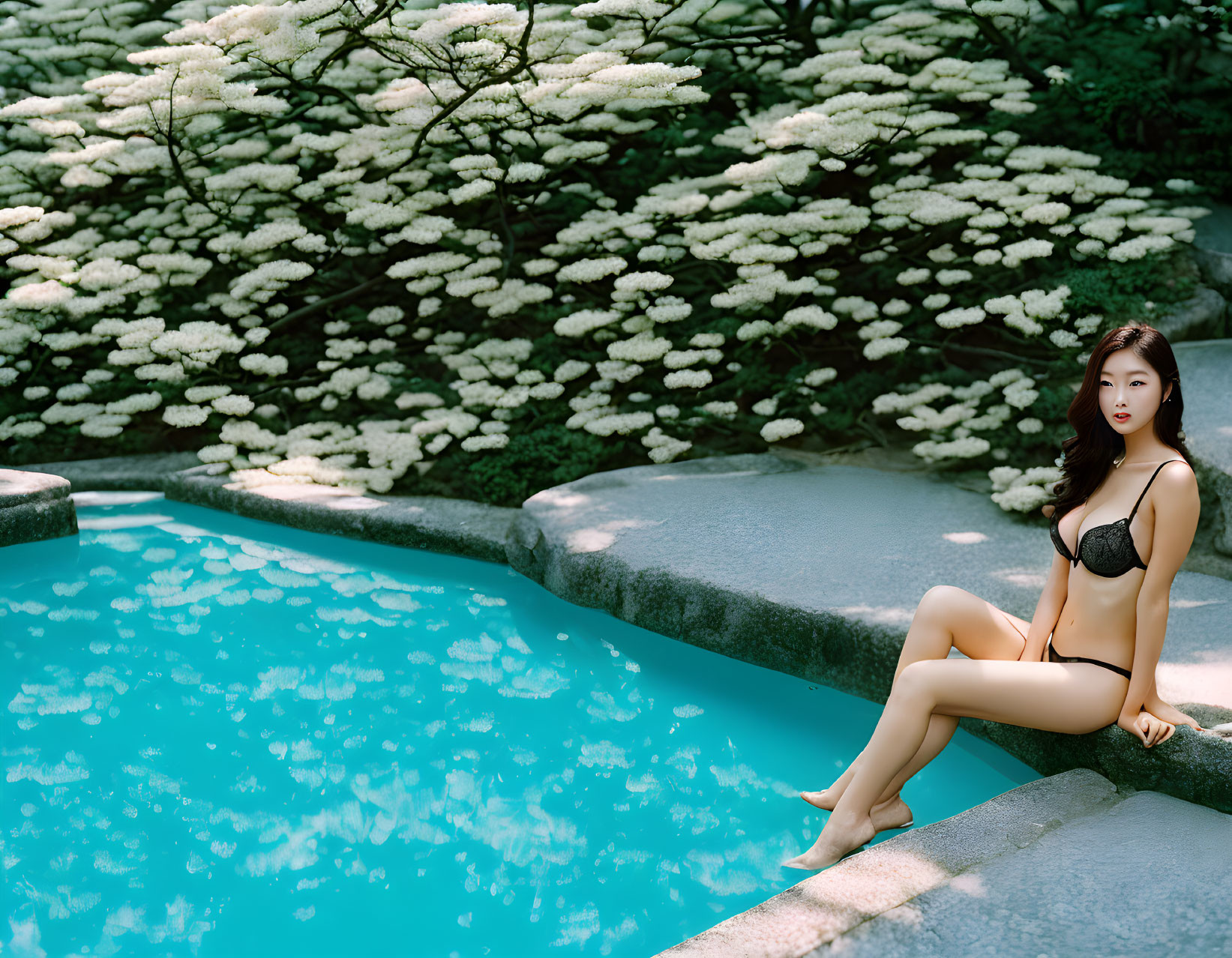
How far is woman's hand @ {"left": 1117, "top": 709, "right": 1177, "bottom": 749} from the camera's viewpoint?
2371mm

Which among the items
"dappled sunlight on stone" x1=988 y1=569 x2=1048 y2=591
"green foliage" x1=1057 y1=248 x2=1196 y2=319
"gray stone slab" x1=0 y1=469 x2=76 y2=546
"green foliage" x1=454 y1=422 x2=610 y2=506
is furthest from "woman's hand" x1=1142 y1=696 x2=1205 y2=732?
"gray stone slab" x1=0 y1=469 x2=76 y2=546

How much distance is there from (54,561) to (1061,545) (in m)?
5.28

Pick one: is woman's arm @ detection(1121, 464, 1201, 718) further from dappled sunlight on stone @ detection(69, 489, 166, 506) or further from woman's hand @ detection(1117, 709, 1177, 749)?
dappled sunlight on stone @ detection(69, 489, 166, 506)

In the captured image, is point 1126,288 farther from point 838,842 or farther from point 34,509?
point 34,509

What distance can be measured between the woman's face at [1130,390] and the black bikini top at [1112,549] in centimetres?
13

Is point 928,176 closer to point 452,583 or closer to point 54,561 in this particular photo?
point 452,583

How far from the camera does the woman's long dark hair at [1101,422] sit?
7.55ft

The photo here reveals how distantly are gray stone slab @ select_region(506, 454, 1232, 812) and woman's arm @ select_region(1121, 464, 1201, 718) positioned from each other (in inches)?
A: 14.1

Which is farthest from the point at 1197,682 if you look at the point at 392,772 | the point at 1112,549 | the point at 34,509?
the point at 34,509

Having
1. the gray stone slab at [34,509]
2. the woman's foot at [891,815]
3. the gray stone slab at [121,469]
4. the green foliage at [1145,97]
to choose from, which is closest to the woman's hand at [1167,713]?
the woman's foot at [891,815]

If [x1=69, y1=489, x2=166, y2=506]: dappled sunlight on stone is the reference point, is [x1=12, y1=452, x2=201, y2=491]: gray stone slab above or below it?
above

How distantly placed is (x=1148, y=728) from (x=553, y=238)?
568cm

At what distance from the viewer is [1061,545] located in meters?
2.54

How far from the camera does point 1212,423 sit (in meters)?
4.49
